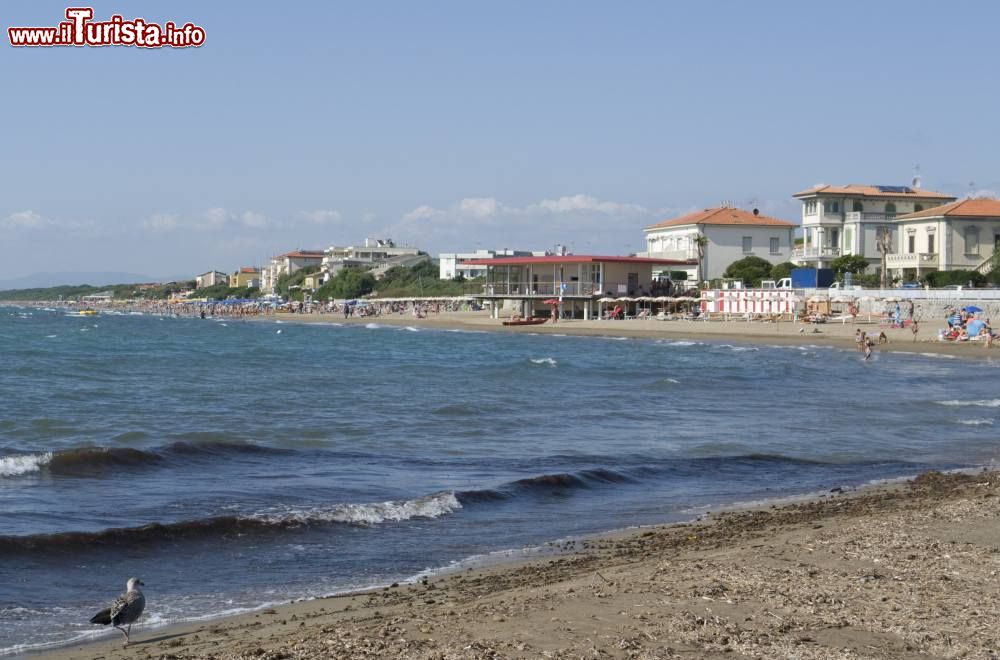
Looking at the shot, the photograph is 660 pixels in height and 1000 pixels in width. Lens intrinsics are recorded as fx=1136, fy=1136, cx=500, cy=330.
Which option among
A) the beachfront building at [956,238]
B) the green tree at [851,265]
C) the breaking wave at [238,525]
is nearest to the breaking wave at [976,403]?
the breaking wave at [238,525]

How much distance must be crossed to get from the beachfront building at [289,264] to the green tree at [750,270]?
4079 inches

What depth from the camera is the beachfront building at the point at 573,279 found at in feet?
231

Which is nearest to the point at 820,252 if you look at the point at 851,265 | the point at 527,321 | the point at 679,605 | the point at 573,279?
the point at 851,265

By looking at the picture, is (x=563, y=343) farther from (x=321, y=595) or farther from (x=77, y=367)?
(x=321, y=595)

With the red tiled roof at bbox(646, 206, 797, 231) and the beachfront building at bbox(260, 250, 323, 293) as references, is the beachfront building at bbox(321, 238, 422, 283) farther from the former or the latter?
the red tiled roof at bbox(646, 206, 797, 231)

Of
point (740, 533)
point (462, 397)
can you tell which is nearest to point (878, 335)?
point (462, 397)

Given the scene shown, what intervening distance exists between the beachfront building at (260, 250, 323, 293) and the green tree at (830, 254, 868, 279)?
11418cm

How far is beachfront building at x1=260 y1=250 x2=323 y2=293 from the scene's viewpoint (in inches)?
6836

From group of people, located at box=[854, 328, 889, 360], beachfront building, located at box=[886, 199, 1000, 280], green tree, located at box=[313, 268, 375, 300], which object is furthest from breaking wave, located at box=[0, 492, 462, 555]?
green tree, located at box=[313, 268, 375, 300]

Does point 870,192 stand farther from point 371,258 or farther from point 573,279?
point 371,258

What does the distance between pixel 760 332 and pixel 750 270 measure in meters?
21.4

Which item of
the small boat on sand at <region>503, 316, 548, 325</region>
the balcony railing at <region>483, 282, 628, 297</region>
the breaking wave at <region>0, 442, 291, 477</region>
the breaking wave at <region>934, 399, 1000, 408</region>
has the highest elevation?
the balcony railing at <region>483, 282, 628, 297</region>

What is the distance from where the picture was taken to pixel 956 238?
63.1 meters

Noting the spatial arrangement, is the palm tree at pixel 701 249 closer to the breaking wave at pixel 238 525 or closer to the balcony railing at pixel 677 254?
the balcony railing at pixel 677 254
